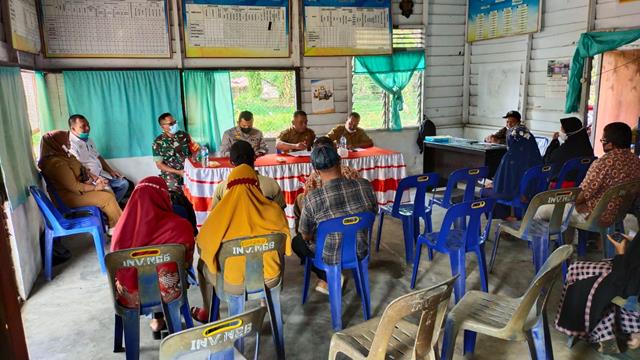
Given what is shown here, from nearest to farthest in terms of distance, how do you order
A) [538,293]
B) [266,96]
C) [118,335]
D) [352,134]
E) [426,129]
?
1. [538,293]
2. [118,335]
3. [352,134]
4. [266,96]
5. [426,129]

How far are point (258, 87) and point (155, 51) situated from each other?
146 cm

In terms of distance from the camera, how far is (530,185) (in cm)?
425

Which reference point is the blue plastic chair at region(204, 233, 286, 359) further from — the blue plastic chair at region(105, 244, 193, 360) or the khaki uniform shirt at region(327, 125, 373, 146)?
the khaki uniform shirt at region(327, 125, 373, 146)

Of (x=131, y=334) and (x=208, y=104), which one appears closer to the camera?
(x=131, y=334)

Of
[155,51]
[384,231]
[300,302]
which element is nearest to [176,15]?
[155,51]

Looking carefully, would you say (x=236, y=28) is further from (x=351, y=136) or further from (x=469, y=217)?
(x=469, y=217)

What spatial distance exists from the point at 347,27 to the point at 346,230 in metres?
4.76

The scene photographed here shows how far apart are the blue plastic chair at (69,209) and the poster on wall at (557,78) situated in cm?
582

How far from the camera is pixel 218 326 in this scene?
1.62 metres

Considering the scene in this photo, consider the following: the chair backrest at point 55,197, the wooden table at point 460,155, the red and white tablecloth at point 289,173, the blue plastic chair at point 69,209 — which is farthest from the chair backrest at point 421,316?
the wooden table at point 460,155

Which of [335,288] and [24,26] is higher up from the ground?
[24,26]

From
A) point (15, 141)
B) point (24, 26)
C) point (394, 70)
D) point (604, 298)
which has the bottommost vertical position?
point (604, 298)

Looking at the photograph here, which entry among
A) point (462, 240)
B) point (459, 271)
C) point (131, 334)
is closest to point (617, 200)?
point (462, 240)

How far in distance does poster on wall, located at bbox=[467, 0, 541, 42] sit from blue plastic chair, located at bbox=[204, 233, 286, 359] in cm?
555
